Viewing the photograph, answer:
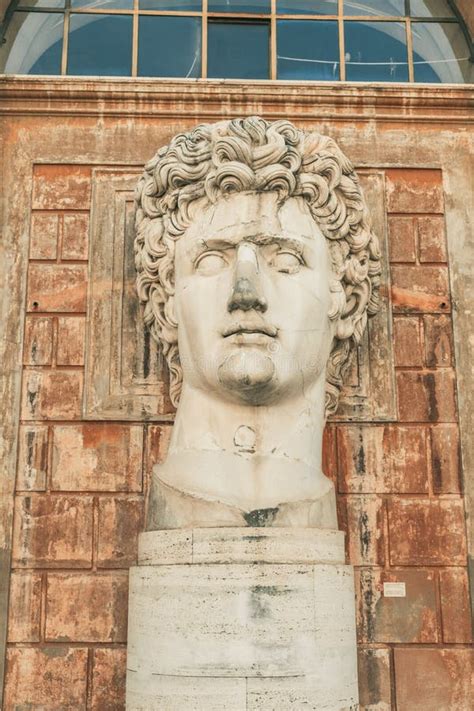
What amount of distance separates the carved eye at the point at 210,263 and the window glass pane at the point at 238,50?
10.5 ft

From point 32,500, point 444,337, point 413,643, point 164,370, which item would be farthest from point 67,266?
point 413,643

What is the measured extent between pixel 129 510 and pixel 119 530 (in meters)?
0.18

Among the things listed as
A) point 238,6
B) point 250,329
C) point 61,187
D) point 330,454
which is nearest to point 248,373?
point 250,329

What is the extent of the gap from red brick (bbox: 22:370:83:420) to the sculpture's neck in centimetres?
167

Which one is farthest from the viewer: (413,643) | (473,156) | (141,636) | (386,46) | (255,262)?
(386,46)

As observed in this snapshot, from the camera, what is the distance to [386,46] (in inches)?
358

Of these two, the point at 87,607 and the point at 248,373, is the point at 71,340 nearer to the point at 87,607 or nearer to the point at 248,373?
the point at 87,607

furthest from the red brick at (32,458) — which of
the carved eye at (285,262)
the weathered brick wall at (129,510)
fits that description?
the carved eye at (285,262)

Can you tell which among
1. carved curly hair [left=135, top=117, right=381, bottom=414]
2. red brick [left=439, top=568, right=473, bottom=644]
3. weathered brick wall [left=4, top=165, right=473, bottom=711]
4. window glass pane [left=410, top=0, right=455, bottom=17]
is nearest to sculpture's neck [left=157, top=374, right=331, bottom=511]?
carved curly hair [left=135, top=117, right=381, bottom=414]

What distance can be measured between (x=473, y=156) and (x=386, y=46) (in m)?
1.57

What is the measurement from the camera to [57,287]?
8047 mm

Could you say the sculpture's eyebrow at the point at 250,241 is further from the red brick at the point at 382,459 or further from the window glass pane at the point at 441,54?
the window glass pane at the point at 441,54

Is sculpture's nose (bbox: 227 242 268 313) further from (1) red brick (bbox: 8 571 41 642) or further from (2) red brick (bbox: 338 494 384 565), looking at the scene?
(1) red brick (bbox: 8 571 41 642)

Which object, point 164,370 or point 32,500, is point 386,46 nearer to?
point 164,370
